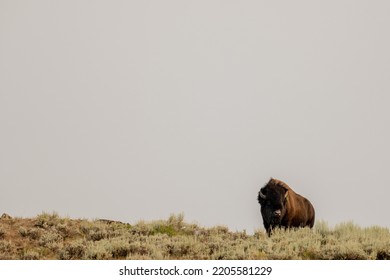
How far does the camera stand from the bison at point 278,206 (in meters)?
19.8

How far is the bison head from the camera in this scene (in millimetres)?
19734

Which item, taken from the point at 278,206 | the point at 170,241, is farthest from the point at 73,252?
the point at 278,206

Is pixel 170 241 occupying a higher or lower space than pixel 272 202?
lower

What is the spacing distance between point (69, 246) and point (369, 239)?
26.0 feet

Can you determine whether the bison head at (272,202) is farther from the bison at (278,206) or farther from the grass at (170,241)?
the grass at (170,241)

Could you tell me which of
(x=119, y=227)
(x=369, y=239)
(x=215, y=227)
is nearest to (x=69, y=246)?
(x=119, y=227)

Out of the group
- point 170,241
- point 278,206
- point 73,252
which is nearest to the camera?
point 73,252

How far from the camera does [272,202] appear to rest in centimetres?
1983

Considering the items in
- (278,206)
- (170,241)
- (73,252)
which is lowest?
(73,252)

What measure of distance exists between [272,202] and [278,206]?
0.71 ft

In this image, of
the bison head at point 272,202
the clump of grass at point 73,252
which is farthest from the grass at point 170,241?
the bison head at point 272,202

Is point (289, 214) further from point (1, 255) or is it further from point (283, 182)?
point (1, 255)

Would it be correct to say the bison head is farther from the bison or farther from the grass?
the grass

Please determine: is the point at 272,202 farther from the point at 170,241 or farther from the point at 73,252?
the point at 73,252
